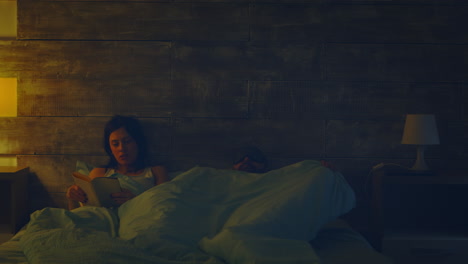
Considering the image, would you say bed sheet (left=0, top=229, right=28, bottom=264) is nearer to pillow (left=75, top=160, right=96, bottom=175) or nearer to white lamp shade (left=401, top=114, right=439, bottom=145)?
pillow (left=75, top=160, right=96, bottom=175)

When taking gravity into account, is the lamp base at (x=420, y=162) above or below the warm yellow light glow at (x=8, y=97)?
below

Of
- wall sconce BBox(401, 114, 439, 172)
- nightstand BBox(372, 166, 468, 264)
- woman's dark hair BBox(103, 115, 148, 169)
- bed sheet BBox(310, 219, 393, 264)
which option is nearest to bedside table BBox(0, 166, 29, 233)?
woman's dark hair BBox(103, 115, 148, 169)

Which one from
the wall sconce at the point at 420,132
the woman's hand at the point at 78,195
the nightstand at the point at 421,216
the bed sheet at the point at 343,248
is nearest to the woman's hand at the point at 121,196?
the woman's hand at the point at 78,195

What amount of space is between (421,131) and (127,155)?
4.72 ft

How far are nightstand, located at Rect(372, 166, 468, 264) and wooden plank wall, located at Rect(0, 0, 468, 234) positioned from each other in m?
0.21

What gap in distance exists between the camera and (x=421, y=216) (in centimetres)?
263

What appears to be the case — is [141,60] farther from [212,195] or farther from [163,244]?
[163,244]

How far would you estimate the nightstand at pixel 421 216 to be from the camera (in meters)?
2.25

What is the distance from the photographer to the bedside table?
235cm

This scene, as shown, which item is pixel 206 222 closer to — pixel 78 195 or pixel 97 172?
pixel 78 195

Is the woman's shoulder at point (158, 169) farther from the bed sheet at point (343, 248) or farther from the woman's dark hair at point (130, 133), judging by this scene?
the bed sheet at point (343, 248)

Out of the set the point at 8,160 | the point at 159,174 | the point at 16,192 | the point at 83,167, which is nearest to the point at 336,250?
the point at 159,174

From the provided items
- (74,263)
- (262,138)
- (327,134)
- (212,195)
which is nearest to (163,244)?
(74,263)

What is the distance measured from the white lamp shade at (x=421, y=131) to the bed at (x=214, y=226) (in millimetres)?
565
